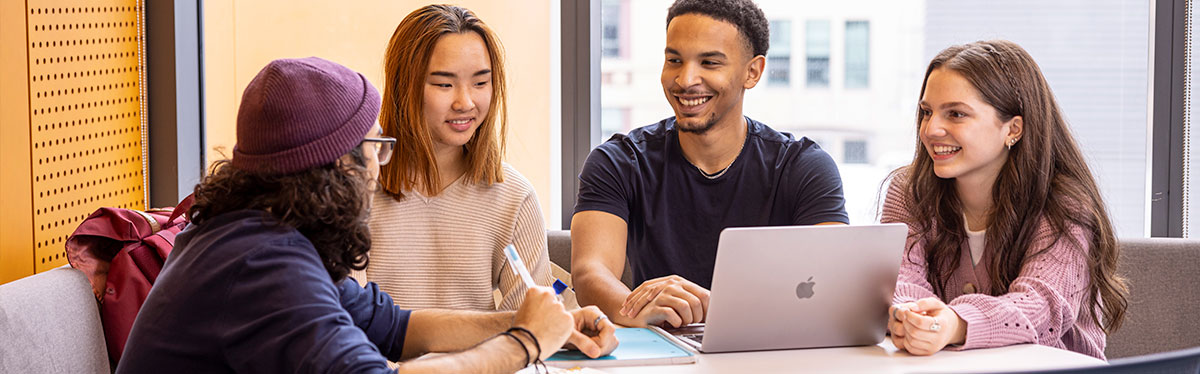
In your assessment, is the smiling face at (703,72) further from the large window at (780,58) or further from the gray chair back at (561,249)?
the large window at (780,58)

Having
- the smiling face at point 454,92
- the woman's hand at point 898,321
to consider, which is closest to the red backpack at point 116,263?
the smiling face at point 454,92

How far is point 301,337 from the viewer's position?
48.4 inches

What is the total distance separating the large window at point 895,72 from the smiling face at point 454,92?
125 cm

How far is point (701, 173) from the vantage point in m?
2.52

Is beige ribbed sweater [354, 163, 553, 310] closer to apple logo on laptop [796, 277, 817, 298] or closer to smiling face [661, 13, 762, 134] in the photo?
smiling face [661, 13, 762, 134]

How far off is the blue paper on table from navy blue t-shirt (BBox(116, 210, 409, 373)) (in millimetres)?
412

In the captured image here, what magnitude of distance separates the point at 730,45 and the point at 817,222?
1.68 feet

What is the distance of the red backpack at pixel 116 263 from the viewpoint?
2176 millimetres

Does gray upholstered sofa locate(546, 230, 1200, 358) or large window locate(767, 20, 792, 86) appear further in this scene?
large window locate(767, 20, 792, 86)

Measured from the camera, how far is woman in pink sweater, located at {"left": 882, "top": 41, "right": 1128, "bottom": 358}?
6.57 ft

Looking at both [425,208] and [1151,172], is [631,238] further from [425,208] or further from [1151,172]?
[1151,172]

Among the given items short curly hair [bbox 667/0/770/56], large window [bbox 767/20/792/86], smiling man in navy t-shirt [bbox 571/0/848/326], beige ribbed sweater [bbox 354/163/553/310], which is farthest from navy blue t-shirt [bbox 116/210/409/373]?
large window [bbox 767/20/792/86]

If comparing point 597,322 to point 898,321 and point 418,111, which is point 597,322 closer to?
point 898,321

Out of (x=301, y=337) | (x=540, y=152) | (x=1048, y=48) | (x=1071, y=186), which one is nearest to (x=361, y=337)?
(x=301, y=337)
